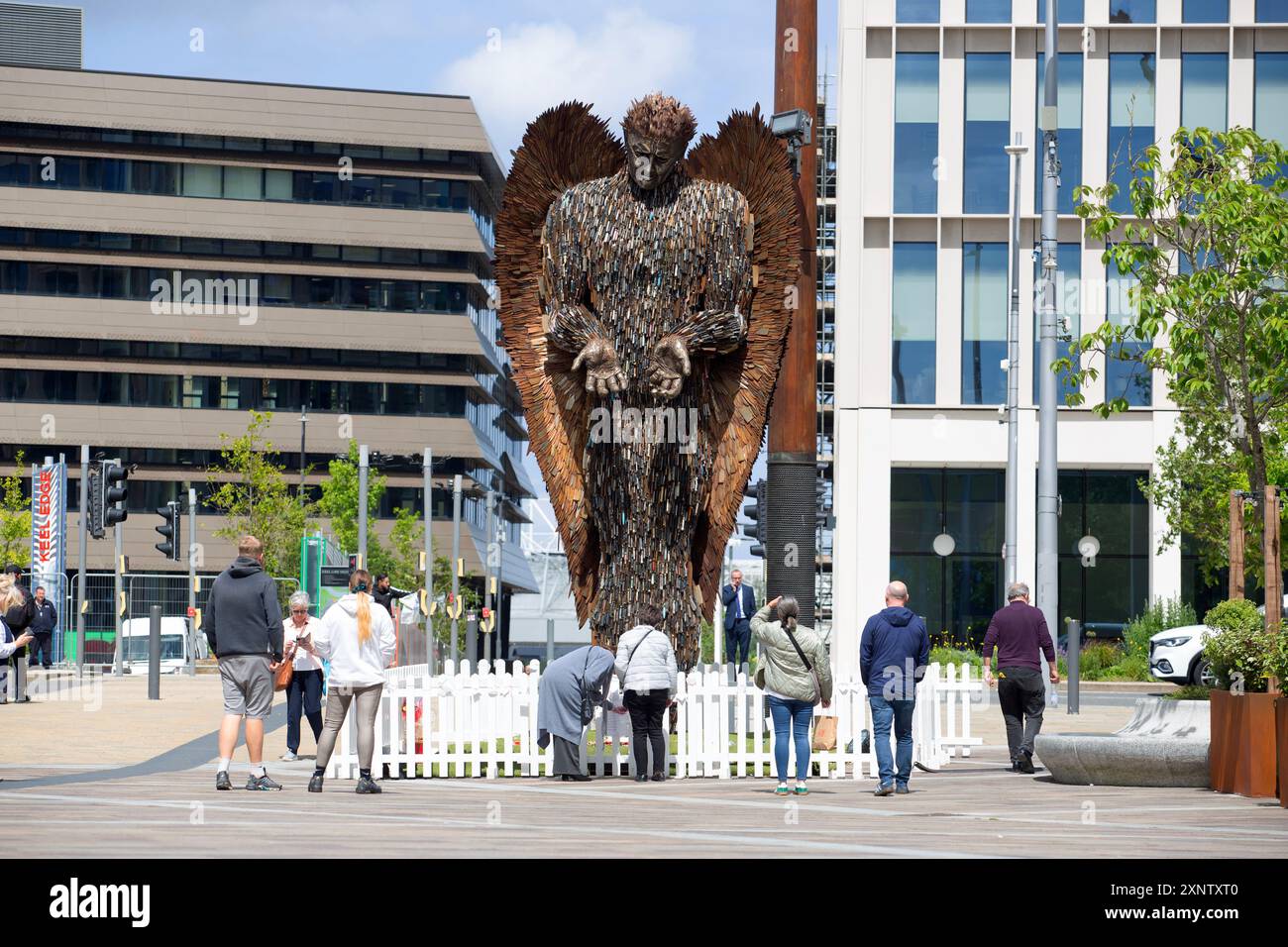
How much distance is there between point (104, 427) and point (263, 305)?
8648mm

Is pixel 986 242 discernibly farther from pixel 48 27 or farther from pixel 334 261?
pixel 48 27

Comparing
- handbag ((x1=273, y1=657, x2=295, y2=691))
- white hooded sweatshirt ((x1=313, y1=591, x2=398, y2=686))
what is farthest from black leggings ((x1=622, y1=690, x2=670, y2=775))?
handbag ((x1=273, y1=657, x2=295, y2=691))

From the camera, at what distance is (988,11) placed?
156 ft

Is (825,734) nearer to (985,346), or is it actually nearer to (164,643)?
(985,346)

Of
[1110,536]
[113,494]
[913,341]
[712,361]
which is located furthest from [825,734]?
[1110,536]

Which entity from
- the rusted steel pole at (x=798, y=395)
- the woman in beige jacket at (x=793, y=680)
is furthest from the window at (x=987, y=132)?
the woman in beige jacket at (x=793, y=680)

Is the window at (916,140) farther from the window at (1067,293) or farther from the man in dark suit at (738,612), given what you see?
the man in dark suit at (738,612)

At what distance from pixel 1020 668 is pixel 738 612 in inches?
385

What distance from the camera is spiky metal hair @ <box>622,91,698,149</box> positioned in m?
16.3

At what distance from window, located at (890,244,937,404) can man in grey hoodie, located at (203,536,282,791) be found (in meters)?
33.9

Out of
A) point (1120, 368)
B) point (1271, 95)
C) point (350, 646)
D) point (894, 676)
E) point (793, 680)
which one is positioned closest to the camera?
point (793, 680)

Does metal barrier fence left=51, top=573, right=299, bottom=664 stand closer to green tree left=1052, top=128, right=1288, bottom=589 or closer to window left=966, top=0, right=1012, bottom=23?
window left=966, top=0, right=1012, bottom=23

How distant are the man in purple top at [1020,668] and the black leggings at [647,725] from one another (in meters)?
3.48

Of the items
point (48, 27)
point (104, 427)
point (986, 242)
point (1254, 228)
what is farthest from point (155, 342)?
point (1254, 228)
